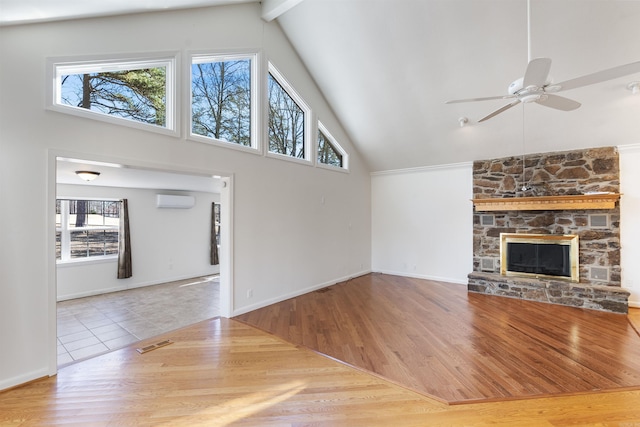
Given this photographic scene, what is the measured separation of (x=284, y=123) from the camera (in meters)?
5.11

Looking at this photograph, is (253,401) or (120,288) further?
(120,288)

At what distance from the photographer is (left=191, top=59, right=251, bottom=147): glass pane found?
12.6 ft

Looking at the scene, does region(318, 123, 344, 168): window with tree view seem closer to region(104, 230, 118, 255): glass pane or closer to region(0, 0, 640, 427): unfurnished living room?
region(0, 0, 640, 427): unfurnished living room

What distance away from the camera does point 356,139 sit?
249 inches

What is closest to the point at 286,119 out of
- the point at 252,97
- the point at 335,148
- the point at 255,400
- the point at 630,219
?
the point at 252,97

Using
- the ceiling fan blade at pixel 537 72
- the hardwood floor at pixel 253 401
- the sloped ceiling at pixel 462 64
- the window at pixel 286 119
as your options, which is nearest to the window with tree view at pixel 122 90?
the window at pixel 286 119

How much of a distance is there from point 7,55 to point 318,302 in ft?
14.6

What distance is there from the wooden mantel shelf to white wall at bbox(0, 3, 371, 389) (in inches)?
113

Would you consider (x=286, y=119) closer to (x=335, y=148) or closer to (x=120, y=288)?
(x=335, y=148)

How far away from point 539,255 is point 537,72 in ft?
13.2

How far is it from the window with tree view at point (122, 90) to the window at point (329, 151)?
9.58ft

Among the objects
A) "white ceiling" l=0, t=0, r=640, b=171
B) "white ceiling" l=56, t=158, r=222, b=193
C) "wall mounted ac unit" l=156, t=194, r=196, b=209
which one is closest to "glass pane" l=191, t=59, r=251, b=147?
"white ceiling" l=56, t=158, r=222, b=193

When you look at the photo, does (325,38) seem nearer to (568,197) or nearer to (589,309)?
(568,197)

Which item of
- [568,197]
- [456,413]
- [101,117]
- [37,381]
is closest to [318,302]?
[456,413]
